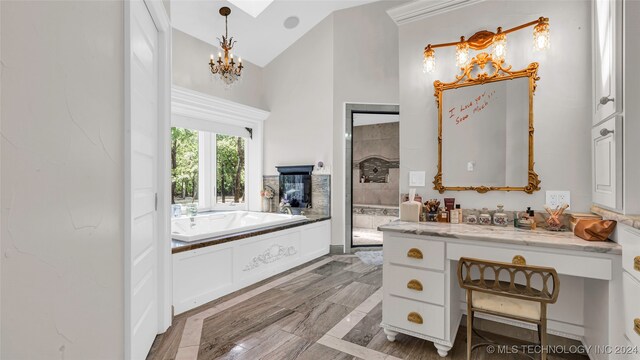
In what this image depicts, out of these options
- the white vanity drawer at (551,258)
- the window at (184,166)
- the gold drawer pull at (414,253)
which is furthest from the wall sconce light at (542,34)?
the window at (184,166)

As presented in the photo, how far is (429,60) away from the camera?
8.06 feet

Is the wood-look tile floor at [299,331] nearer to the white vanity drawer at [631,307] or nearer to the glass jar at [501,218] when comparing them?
the white vanity drawer at [631,307]

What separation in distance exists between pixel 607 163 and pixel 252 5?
3931 millimetres

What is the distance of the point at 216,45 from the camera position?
4.31m

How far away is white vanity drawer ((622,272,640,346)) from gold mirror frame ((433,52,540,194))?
843 mm

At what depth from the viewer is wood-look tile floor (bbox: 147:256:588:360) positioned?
75.5 inches

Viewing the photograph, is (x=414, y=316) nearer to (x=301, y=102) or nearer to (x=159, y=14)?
(x=159, y=14)

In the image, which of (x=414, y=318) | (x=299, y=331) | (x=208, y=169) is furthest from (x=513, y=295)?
(x=208, y=169)

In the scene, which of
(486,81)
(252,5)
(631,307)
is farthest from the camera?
(252,5)

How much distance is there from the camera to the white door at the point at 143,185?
139 centimetres

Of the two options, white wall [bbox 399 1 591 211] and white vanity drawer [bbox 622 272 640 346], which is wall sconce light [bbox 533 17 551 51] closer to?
white wall [bbox 399 1 591 211]

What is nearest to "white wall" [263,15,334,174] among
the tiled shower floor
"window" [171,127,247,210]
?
"window" [171,127,247,210]
